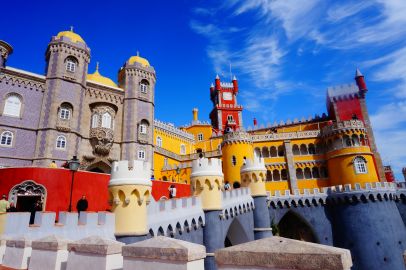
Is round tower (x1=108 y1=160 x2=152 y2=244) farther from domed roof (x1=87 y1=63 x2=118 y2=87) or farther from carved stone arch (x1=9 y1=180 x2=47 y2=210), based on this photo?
domed roof (x1=87 y1=63 x2=118 y2=87)

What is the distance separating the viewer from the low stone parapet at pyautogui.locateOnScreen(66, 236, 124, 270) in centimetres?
499

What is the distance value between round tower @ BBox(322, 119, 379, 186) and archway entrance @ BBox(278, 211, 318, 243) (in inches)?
285

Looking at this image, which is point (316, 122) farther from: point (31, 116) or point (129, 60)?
point (31, 116)

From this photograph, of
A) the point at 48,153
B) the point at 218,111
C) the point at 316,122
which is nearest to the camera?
the point at 48,153

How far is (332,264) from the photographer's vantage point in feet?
9.48

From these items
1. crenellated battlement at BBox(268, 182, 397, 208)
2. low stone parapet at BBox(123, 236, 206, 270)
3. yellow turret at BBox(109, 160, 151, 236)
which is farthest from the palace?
low stone parapet at BBox(123, 236, 206, 270)

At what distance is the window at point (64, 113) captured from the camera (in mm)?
24541

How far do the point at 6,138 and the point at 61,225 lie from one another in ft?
57.5

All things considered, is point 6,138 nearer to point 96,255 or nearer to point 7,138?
point 7,138

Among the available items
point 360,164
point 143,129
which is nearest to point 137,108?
point 143,129

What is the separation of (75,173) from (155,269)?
508 inches

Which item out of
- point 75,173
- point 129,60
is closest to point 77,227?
point 75,173

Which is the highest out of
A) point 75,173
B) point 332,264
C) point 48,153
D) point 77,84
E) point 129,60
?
point 129,60

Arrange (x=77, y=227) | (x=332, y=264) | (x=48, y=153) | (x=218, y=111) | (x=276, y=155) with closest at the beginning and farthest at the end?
(x=332, y=264) < (x=77, y=227) < (x=48, y=153) < (x=276, y=155) < (x=218, y=111)
